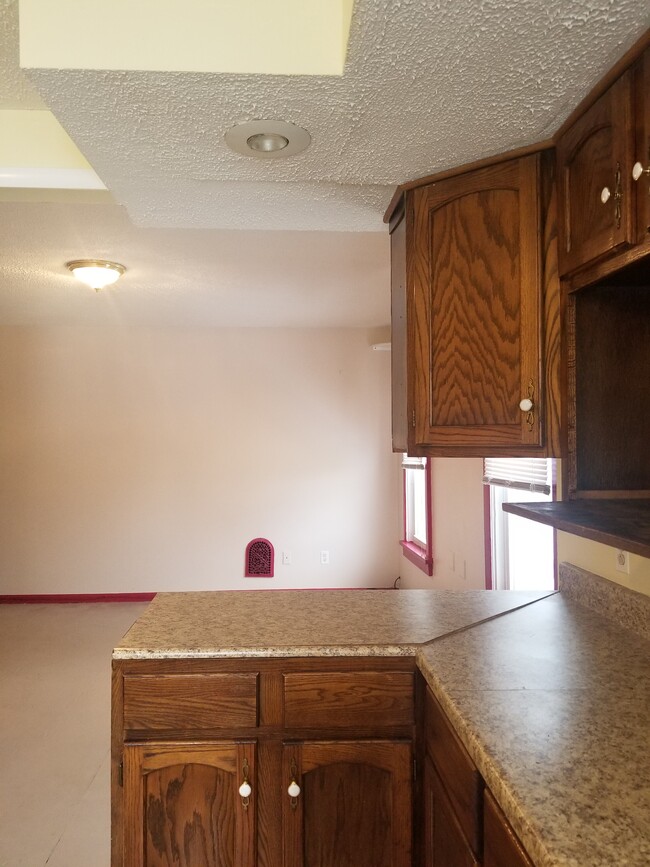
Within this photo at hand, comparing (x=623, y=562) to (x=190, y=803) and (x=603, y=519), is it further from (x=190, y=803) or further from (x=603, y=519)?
(x=190, y=803)

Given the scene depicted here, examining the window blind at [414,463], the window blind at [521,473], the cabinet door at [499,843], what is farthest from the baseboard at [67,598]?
the cabinet door at [499,843]

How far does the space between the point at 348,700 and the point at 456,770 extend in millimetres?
388

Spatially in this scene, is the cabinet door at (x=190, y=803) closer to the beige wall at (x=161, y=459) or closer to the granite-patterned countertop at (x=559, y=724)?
the granite-patterned countertop at (x=559, y=724)

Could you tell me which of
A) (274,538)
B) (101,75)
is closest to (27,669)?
(274,538)

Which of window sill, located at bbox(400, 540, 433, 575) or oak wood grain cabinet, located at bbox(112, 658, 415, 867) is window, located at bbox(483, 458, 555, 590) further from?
oak wood grain cabinet, located at bbox(112, 658, 415, 867)

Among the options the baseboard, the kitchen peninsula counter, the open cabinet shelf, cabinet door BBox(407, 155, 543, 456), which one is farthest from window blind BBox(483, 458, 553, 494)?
the baseboard

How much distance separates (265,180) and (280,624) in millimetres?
1269

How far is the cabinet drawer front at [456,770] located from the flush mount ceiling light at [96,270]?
299cm

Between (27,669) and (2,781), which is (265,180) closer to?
(2,781)

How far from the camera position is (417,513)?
17.0 ft

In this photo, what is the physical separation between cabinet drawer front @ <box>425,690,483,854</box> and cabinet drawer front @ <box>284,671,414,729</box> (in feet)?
0.27

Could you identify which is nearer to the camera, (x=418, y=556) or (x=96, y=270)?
(x=96, y=270)

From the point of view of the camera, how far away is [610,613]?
175 centimetres

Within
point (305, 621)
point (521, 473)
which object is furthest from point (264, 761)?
point (521, 473)
